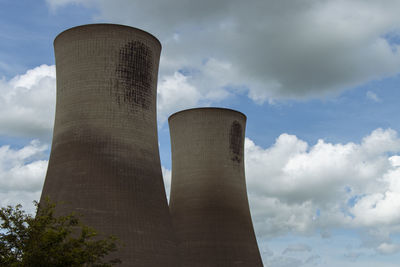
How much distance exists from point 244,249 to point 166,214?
830 centimetres

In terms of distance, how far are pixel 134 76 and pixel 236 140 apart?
34.0ft

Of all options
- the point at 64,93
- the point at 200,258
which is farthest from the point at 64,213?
the point at 200,258

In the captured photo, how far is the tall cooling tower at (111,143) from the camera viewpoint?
20250 millimetres

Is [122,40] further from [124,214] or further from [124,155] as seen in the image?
[124,214]

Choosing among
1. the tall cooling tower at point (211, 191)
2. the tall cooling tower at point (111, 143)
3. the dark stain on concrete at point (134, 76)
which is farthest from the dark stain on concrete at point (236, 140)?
the dark stain on concrete at point (134, 76)

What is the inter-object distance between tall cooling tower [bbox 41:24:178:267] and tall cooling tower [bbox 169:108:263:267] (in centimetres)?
714

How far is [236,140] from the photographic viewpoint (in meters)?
31.3

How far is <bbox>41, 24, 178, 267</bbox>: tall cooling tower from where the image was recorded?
20.2 m

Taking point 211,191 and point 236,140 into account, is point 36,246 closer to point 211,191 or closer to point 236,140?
point 211,191

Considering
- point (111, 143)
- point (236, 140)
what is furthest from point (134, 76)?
point (236, 140)

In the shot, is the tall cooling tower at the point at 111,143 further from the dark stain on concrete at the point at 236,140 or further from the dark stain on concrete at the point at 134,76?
A: the dark stain on concrete at the point at 236,140

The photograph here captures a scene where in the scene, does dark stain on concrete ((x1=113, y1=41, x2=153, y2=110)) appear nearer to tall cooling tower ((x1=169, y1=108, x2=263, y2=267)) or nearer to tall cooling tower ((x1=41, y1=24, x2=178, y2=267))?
tall cooling tower ((x1=41, y1=24, x2=178, y2=267))

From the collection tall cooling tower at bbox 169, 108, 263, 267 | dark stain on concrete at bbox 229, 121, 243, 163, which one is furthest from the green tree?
dark stain on concrete at bbox 229, 121, 243, 163

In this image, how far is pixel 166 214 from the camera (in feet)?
72.9
